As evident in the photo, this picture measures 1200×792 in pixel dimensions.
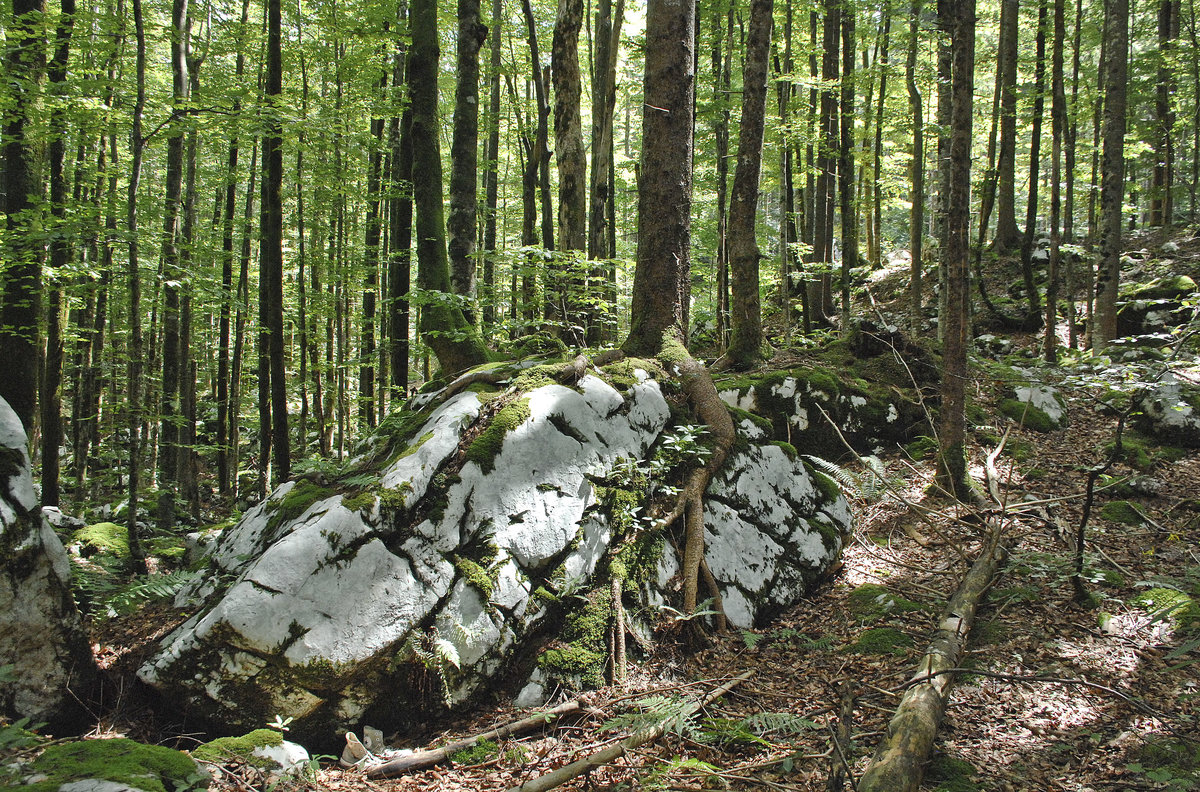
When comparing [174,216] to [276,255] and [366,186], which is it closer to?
[276,255]

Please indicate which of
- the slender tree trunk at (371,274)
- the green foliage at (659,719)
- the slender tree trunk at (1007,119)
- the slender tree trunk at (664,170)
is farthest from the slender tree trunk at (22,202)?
the slender tree trunk at (1007,119)

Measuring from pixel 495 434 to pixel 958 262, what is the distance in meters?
5.76

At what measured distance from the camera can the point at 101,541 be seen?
749 centimetres

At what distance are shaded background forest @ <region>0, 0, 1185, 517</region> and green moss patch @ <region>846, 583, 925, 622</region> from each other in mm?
3758

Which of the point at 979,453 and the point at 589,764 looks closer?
the point at 589,764

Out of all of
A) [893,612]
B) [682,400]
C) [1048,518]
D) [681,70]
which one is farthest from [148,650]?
[1048,518]

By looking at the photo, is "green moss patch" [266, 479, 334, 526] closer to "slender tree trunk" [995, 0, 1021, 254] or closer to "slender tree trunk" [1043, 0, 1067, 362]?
"slender tree trunk" [1043, 0, 1067, 362]

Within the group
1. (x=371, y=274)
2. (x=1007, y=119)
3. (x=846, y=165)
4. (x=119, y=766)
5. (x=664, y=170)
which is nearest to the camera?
(x=119, y=766)

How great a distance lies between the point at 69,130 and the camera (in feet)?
24.0

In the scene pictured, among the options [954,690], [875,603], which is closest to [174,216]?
[875,603]

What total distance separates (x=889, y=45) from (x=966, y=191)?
1017 centimetres

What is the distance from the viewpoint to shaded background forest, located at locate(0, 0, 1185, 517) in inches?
271

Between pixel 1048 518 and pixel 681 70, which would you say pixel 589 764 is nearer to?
pixel 1048 518

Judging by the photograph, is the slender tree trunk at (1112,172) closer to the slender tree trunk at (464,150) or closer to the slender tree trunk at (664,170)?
the slender tree trunk at (664,170)
